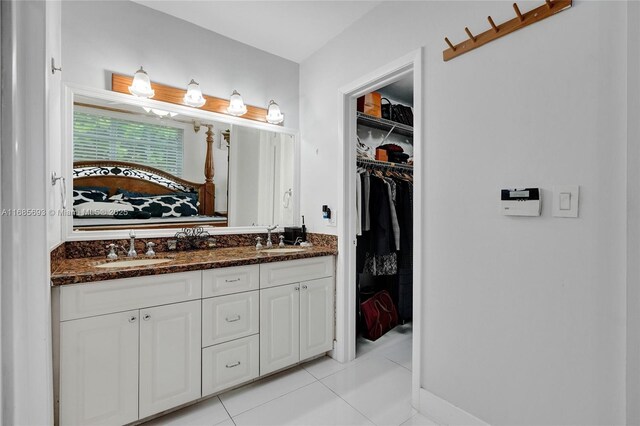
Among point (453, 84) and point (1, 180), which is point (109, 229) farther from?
point (453, 84)

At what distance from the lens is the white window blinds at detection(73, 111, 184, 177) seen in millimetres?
1877

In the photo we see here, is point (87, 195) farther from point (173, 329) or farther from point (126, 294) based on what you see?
point (173, 329)

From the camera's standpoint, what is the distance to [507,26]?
137 centimetres

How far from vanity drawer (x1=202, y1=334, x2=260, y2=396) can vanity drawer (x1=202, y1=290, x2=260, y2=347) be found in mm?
47

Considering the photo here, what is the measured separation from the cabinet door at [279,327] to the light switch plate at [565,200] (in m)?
1.55

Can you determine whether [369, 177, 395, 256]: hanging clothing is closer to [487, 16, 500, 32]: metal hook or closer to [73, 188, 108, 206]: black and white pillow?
[487, 16, 500, 32]: metal hook

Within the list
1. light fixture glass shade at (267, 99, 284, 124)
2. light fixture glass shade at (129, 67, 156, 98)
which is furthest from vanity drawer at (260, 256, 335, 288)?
light fixture glass shade at (129, 67, 156, 98)

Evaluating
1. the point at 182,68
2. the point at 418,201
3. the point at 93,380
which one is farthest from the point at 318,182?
the point at 93,380

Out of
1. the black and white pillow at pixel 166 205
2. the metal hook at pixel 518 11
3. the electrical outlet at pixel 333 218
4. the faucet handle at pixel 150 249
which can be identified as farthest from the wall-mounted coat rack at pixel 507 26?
the faucet handle at pixel 150 249

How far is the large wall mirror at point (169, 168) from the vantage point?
1889 millimetres

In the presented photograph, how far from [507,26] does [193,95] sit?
1.97m

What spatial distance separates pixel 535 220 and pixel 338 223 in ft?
4.27

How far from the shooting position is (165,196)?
219 centimetres

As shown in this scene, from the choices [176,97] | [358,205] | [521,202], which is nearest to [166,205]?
[176,97]
